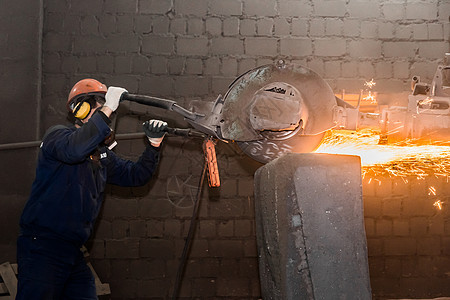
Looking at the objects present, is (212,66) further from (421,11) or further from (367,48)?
(421,11)

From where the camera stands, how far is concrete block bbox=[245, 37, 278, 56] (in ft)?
16.1

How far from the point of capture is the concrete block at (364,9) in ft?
16.4

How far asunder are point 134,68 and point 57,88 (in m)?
0.80

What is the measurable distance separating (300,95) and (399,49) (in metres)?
2.97

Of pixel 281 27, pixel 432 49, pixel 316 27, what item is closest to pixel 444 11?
pixel 432 49

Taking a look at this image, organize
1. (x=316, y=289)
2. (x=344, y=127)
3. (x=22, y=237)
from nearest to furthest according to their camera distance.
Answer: (x=316, y=289) < (x=344, y=127) < (x=22, y=237)

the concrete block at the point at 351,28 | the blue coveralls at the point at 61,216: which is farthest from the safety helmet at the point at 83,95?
the concrete block at the point at 351,28

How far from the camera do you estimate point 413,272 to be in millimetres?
4891

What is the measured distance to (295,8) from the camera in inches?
195

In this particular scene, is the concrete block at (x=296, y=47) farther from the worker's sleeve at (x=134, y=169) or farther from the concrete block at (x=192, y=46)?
the worker's sleeve at (x=134, y=169)

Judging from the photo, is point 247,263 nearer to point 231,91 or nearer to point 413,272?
point 413,272

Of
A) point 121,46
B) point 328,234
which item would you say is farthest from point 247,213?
point 328,234

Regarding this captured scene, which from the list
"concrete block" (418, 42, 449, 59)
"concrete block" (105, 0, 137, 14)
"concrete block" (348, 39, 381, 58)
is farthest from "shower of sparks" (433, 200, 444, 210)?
"concrete block" (105, 0, 137, 14)

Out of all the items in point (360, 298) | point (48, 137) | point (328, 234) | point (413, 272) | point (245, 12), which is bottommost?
point (413, 272)
